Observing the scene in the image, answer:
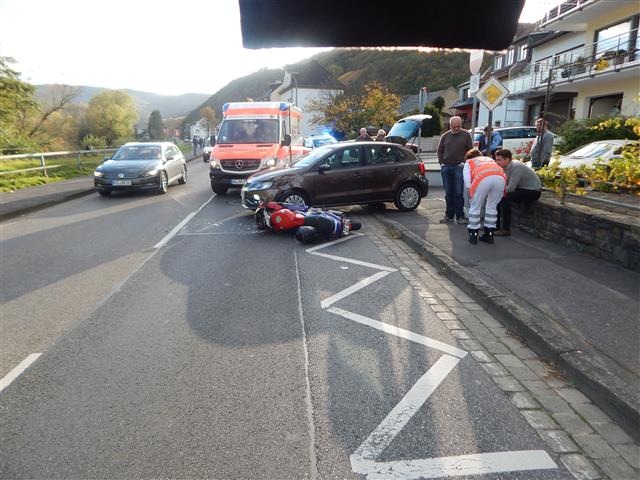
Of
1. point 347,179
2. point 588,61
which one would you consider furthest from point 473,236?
point 588,61

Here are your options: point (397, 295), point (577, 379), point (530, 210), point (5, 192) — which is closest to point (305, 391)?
point (577, 379)

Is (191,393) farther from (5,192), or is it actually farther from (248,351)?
(5,192)

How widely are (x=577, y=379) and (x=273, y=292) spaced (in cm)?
325

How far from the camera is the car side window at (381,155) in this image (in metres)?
10.4

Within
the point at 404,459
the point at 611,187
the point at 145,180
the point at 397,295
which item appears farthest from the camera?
the point at 145,180

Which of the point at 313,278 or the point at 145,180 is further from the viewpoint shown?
the point at 145,180

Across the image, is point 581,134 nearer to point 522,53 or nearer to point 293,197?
point 293,197

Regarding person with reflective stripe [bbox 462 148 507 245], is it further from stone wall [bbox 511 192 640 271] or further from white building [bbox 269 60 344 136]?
white building [bbox 269 60 344 136]

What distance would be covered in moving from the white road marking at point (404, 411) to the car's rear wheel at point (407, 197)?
705cm

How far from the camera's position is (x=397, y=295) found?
210 inches

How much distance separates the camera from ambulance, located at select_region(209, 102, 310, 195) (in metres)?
13.6

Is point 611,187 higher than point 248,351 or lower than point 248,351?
higher

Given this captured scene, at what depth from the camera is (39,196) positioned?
547 inches

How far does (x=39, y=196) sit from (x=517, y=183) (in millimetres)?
13354
